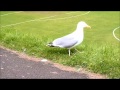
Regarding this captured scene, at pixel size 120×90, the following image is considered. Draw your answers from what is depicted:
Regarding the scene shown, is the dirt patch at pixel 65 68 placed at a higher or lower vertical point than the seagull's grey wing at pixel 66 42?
lower

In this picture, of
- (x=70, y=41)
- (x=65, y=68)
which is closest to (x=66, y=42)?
(x=70, y=41)

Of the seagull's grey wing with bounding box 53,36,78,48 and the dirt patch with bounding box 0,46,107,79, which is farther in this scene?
the seagull's grey wing with bounding box 53,36,78,48

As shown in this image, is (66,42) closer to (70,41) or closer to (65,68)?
(70,41)

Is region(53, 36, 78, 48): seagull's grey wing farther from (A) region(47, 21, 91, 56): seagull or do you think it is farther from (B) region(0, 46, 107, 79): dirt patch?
(B) region(0, 46, 107, 79): dirt patch

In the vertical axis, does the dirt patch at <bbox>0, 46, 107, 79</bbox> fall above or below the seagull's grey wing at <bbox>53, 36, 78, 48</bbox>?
below

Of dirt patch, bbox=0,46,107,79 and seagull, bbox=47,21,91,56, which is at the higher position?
seagull, bbox=47,21,91,56

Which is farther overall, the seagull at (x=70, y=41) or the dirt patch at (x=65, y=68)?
the seagull at (x=70, y=41)

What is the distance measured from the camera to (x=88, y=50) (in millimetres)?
5770

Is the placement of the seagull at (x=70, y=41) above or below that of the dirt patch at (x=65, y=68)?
above

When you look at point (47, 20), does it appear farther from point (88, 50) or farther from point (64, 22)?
point (88, 50)

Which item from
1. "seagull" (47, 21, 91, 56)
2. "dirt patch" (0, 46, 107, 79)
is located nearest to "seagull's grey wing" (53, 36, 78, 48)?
"seagull" (47, 21, 91, 56)

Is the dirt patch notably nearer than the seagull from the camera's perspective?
Yes

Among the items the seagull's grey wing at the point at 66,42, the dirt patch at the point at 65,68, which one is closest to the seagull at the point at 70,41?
the seagull's grey wing at the point at 66,42

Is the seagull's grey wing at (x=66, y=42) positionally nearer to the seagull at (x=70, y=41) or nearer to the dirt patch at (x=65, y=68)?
the seagull at (x=70, y=41)
